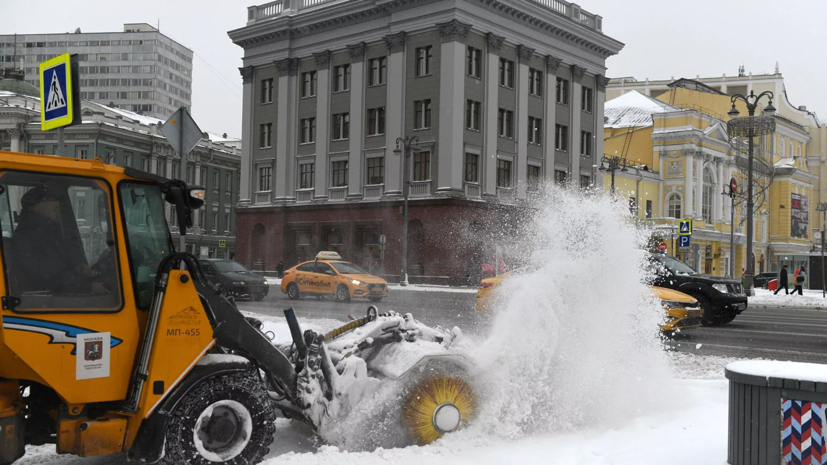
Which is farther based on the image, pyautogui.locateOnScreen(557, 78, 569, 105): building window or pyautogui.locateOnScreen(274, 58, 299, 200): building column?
pyautogui.locateOnScreen(274, 58, 299, 200): building column

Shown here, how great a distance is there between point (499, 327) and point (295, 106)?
44.9 metres

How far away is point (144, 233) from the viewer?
4.86 meters

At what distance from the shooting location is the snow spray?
6508mm

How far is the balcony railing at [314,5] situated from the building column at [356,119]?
451 cm

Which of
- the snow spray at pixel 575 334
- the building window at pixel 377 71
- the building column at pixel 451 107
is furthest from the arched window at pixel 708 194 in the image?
the snow spray at pixel 575 334

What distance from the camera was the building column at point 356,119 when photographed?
45947 mm

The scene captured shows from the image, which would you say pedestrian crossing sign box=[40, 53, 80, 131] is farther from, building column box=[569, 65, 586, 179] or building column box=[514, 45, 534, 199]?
building column box=[569, 65, 586, 179]

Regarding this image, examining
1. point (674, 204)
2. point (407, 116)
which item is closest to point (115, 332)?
point (407, 116)

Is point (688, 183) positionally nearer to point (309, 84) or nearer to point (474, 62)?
point (474, 62)

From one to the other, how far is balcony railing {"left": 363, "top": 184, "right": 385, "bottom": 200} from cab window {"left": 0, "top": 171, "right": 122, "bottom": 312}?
40.1m

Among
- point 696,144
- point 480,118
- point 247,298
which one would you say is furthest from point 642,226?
point 696,144

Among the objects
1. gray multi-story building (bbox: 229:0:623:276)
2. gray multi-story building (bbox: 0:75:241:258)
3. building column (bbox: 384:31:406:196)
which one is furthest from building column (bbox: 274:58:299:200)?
building column (bbox: 384:31:406:196)

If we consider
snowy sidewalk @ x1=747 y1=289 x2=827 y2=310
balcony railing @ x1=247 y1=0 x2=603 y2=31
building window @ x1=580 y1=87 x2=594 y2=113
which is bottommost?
snowy sidewalk @ x1=747 y1=289 x2=827 y2=310

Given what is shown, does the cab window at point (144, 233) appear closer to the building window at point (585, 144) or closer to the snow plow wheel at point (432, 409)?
the snow plow wheel at point (432, 409)
